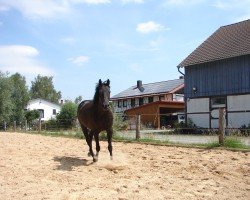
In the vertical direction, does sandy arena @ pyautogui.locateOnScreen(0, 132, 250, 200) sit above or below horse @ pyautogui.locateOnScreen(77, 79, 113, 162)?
below

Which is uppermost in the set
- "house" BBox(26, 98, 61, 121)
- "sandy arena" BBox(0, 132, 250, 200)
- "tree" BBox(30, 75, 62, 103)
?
"tree" BBox(30, 75, 62, 103)

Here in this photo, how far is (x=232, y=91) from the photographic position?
2708 cm

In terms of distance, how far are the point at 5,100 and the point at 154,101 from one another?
20481 millimetres

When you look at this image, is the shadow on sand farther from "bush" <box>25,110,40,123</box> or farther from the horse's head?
"bush" <box>25,110,40,123</box>

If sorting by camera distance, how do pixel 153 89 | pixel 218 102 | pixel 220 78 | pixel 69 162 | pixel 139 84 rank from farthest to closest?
1. pixel 139 84
2. pixel 153 89
3. pixel 218 102
4. pixel 220 78
5. pixel 69 162

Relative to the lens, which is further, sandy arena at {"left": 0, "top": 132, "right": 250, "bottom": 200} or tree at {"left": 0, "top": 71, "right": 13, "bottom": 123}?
tree at {"left": 0, "top": 71, "right": 13, "bottom": 123}

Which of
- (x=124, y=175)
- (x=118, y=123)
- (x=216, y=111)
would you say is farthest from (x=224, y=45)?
(x=124, y=175)

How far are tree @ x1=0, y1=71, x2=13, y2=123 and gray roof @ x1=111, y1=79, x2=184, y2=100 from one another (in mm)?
14999

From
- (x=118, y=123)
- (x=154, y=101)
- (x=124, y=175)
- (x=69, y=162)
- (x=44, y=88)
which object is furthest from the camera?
(x=44, y=88)

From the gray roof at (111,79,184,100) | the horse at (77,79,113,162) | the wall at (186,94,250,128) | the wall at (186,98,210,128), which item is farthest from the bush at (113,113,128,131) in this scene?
the gray roof at (111,79,184,100)

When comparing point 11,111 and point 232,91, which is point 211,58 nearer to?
point 232,91

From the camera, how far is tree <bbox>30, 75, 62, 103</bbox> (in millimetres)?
110750

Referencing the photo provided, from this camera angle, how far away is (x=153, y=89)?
176 feet

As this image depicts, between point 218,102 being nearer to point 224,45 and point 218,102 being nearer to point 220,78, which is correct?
point 220,78
